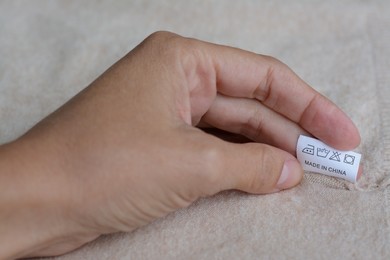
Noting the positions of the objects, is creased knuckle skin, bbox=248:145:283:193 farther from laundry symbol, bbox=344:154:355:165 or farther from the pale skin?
laundry symbol, bbox=344:154:355:165


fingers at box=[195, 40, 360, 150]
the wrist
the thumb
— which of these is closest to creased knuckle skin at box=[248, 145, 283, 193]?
the thumb

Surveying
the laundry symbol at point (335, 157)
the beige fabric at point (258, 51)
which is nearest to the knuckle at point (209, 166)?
the beige fabric at point (258, 51)

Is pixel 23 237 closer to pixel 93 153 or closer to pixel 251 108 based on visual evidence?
pixel 93 153

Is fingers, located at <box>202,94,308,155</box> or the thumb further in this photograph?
fingers, located at <box>202,94,308,155</box>

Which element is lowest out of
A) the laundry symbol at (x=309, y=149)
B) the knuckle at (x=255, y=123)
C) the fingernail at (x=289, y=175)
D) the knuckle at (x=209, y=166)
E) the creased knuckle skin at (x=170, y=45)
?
the fingernail at (x=289, y=175)

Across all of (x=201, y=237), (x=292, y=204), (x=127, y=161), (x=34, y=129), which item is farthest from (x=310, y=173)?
(x=34, y=129)

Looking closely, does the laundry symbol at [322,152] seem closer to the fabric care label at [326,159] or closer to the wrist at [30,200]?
the fabric care label at [326,159]
